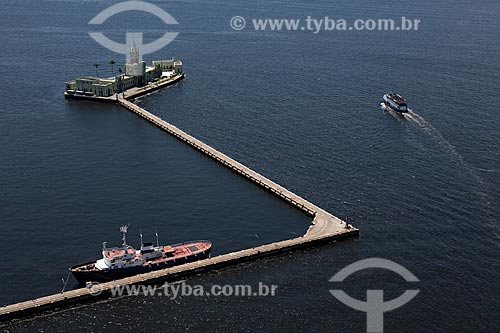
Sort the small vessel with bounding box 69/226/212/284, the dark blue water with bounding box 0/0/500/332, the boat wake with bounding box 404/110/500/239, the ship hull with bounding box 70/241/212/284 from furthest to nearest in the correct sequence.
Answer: the boat wake with bounding box 404/110/500/239 → the small vessel with bounding box 69/226/212/284 → the ship hull with bounding box 70/241/212/284 → the dark blue water with bounding box 0/0/500/332

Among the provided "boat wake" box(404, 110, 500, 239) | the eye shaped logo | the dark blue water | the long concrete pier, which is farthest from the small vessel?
"boat wake" box(404, 110, 500, 239)

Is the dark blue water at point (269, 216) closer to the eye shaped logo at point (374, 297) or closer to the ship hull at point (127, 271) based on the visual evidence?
the eye shaped logo at point (374, 297)

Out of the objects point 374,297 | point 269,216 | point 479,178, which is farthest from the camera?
point 479,178

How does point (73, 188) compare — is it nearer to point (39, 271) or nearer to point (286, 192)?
point (39, 271)

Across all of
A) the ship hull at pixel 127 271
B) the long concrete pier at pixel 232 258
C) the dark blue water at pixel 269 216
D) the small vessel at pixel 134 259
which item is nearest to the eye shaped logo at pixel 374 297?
the dark blue water at pixel 269 216

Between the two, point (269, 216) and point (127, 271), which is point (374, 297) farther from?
point (127, 271)

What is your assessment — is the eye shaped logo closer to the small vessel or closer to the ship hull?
the ship hull

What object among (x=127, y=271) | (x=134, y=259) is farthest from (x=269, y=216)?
(x=127, y=271)
